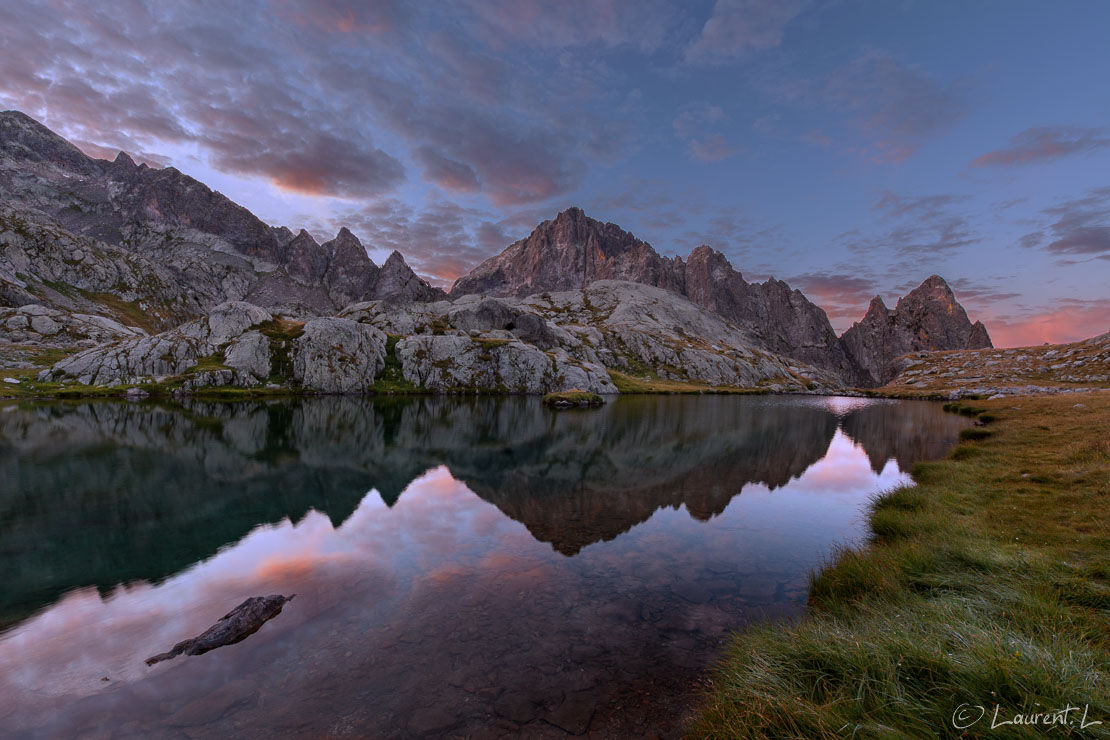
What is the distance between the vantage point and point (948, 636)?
24.8 ft

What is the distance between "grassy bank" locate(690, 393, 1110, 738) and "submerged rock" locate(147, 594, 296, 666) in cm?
1372

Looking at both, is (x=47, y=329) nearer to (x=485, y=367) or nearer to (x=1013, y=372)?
(x=485, y=367)

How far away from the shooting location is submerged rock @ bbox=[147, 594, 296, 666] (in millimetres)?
12883

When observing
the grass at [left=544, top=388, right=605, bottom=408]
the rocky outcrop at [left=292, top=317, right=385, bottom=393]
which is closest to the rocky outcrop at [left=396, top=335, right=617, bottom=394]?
the rocky outcrop at [left=292, top=317, right=385, bottom=393]

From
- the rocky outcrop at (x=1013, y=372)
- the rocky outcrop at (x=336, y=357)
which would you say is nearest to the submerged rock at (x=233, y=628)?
the rocky outcrop at (x=336, y=357)

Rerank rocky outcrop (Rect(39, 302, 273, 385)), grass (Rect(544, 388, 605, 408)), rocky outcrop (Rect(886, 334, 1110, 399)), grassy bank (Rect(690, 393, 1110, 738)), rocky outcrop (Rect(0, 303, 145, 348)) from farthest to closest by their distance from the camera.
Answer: rocky outcrop (Rect(0, 303, 145, 348)) < grass (Rect(544, 388, 605, 408)) < rocky outcrop (Rect(886, 334, 1110, 399)) < rocky outcrop (Rect(39, 302, 273, 385)) < grassy bank (Rect(690, 393, 1110, 738))

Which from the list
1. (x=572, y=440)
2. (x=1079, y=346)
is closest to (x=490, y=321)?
(x=572, y=440)

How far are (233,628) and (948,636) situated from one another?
1837 centimetres

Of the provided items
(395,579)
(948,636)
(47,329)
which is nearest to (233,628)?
(395,579)

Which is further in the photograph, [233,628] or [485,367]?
[485,367]

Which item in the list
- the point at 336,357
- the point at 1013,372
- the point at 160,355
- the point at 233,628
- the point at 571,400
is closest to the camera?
the point at 233,628

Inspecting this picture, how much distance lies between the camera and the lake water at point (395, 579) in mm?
10703

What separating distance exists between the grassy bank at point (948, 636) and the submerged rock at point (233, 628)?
13718 mm

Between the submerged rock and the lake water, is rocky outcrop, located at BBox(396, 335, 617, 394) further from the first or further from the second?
the submerged rock
